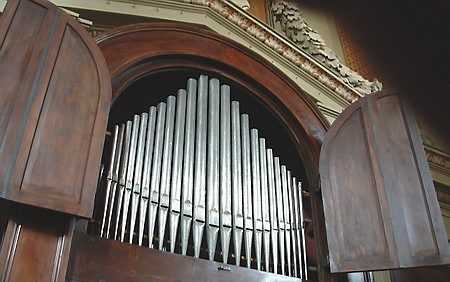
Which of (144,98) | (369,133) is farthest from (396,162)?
(144,98)

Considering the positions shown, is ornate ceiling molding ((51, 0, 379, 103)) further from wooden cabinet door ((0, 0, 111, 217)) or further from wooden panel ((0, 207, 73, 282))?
wooden panel ((0, 207, 73, 282))

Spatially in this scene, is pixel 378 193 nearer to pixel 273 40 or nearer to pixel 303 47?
pixel 273 40

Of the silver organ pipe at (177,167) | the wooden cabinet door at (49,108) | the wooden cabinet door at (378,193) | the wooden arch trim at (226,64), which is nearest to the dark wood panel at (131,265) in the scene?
the silver organ pipe at (177,167)

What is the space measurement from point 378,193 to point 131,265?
1.43 metres

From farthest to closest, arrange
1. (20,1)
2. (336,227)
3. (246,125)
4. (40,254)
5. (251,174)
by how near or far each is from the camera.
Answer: (246,125) < (251,174) < (336,227) < (20,1) < (40,254)

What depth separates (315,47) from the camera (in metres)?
4.66

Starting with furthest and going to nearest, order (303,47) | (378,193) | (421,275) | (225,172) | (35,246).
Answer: (303,47), (421,275), (225,172), (378,193), (35,246)

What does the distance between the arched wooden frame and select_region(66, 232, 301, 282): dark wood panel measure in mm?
805

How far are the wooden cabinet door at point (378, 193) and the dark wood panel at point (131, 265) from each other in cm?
66

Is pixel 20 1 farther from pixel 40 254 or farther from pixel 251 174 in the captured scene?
pixel 251 174

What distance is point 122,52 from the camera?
293 centimetres

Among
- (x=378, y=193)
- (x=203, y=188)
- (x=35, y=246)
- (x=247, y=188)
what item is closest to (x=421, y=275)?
(x=378, y=193)

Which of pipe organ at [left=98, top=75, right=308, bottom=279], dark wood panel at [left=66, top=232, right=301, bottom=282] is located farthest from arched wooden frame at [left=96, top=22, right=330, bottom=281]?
dark wood panel at [left=66, top=232, right=301, bottom=282]

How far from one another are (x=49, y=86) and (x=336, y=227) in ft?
5.61
